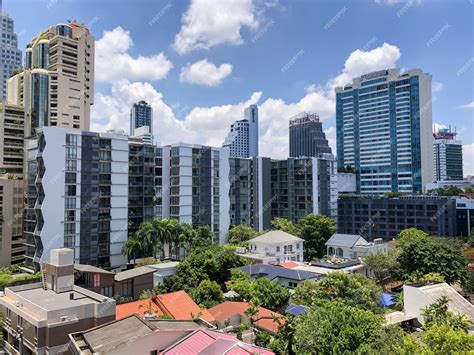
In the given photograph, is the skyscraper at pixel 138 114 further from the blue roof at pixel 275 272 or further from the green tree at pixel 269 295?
the green tree at pixel 269 295

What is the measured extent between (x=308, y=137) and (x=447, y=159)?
57444mm

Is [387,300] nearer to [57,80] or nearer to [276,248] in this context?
[276,248]

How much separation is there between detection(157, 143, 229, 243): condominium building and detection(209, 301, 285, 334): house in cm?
3027

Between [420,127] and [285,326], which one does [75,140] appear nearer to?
[285,326]

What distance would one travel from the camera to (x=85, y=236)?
157ft

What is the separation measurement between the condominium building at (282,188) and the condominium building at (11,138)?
1574 inches

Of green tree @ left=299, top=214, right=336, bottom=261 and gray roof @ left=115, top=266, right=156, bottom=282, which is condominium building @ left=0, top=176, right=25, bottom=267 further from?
green tree @ left=299, top=214, right=336, bottom=261

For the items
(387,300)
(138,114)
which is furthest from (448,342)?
(138,114)

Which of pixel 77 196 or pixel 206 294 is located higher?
pixel 77 196

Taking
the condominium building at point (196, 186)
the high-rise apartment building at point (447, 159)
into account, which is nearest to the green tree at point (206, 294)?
the condominium building at point (196, 186)

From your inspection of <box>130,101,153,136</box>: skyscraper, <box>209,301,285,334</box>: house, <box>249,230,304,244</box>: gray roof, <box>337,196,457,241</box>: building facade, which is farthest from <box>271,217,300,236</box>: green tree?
<box>130,101,153,136</box>: skyscraper

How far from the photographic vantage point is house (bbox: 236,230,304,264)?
Result: 51.9 meters

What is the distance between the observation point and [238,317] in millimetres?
28469

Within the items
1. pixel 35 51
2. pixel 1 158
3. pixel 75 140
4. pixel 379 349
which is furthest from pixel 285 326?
pixel 35 51
